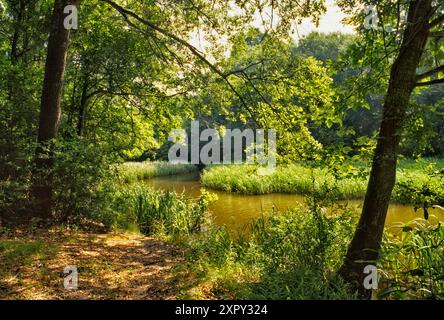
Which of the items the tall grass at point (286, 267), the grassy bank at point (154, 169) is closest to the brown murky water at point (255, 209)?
the tall grass at point (286, 267)

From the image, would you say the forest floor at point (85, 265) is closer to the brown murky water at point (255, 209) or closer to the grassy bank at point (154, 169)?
the brown murky water at point (255, 209)

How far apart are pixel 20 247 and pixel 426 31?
19.6 ft

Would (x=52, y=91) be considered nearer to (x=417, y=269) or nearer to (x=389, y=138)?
(x=389, y=138)

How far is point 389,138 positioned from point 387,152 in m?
0.16

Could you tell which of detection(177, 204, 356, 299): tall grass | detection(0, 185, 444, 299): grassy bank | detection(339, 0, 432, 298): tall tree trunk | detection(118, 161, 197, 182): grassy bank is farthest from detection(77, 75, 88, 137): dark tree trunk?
detection(118, 161, 197, 182): grassy bank

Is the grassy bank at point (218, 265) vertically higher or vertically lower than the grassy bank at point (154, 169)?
lower

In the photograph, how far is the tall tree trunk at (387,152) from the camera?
406 centimetres

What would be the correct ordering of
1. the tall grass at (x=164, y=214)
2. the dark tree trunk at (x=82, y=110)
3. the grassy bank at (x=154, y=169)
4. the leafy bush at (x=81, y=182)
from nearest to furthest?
the leafy bush at (x=81, y=182), the tall grass at (x=164, y=214), the dark tree trunk at (x=82, y=110), the grassy bank at (x=154, y=169)

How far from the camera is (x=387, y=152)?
168 inches

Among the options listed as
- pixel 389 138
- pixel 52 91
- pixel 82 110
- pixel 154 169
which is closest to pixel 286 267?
pixel 389 138

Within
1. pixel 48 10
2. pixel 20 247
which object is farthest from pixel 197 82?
pixel 20 247

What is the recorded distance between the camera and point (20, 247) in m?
5.24

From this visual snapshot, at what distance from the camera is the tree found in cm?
405

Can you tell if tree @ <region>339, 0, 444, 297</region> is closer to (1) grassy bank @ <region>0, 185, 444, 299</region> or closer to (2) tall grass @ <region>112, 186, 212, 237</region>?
(1) grassy bank @ <region>0, 185, 444, 299</region>
